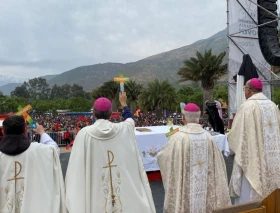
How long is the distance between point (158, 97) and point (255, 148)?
3508 cm

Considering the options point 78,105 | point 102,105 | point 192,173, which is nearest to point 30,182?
point 102,105

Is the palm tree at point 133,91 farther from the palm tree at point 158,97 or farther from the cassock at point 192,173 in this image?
the cassock at point 192,173

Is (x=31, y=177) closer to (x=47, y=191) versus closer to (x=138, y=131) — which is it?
(x=47, y=191)

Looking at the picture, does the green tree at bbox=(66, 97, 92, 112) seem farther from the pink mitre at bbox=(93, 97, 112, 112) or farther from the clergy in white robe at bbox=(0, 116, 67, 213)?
the clergy in white robe at bbox=(0, 116, 67, 213)

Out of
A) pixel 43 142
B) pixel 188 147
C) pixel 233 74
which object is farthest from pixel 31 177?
pixel 233 74

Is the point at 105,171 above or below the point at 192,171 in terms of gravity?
above

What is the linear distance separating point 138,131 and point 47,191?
4.49 meters

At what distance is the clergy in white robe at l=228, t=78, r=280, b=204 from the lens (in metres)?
A: 4.38

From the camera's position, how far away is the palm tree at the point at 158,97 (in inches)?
1549

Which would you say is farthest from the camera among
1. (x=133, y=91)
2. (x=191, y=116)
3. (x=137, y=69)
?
(x=137, y=69)

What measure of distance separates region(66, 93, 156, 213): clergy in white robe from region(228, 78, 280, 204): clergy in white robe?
1501 mm

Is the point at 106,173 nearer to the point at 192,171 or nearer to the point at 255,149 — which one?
the point at 192,171

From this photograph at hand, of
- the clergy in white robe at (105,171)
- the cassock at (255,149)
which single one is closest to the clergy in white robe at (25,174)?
the clergy in white robe at (105,171)

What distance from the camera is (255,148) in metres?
4.40
